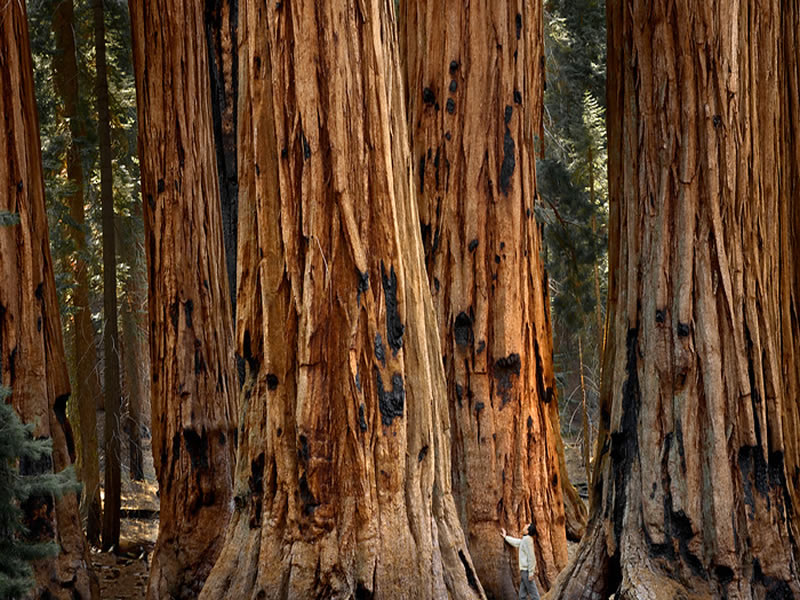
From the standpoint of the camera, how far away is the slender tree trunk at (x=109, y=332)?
12.6 metres

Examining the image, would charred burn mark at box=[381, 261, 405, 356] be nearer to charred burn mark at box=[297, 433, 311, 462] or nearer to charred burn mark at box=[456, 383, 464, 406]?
charred burn mark at box=[297, 433, 311, 462]

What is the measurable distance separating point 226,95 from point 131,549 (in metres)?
7.32

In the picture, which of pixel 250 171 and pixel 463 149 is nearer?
pixel 250 171

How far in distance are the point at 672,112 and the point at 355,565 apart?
350 centimetres

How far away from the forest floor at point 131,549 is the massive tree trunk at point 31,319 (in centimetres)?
204

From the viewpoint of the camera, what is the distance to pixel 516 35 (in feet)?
27.8

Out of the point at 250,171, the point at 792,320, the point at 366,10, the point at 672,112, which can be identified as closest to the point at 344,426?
the point at 250,171

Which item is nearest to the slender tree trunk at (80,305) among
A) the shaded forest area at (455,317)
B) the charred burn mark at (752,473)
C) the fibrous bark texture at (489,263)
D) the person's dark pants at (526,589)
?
the shaded forest area at (455,317)

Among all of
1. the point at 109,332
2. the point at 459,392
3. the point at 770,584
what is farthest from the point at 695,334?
the point at 109,332

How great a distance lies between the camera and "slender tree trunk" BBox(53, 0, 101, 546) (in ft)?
42.9

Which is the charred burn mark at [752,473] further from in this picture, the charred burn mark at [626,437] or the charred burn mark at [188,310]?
the charred burn mark at [188,310]

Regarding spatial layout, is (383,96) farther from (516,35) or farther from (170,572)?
(170,572)

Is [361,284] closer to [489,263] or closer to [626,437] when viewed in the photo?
[626,437]

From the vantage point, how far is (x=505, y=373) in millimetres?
8203
